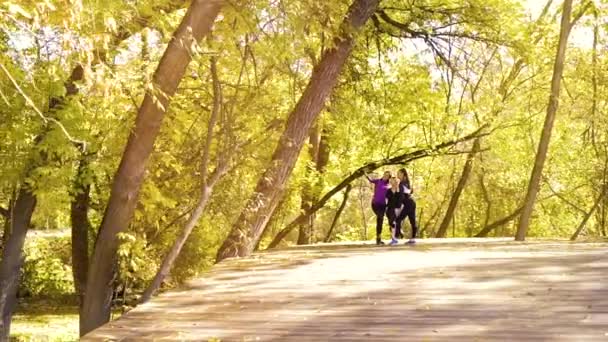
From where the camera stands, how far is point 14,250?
40.8 feet

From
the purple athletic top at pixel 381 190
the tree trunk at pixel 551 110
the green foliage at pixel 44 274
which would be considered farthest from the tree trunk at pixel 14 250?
the green foliage at pixel 44 274

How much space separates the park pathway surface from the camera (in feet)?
18.1

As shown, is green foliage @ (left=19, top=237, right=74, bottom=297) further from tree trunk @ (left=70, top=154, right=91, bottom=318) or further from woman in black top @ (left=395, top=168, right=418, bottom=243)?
woman in black top @ (left=395, top=168, right=418, bottom=243)

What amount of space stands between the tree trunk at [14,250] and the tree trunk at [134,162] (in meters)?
2.86

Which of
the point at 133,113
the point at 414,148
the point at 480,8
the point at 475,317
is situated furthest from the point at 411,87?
the point at 475,317

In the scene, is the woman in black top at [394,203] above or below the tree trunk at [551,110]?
below

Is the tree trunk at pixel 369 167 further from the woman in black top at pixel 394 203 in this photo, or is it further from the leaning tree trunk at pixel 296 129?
the leaning tree trunk at pixel 296 129

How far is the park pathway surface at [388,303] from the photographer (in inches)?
217

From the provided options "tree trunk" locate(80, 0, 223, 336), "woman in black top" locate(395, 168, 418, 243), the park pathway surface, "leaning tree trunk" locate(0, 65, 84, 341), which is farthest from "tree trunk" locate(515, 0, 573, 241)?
"leaning tree trunk" locate(0, 65, 84, 341)

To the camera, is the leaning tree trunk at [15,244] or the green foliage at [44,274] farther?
the green foliage at [44,274]

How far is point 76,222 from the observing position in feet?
48.0

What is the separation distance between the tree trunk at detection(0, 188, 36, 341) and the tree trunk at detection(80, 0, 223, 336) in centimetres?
286

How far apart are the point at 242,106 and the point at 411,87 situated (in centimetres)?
775

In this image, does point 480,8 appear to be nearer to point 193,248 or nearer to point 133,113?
point 133,113
